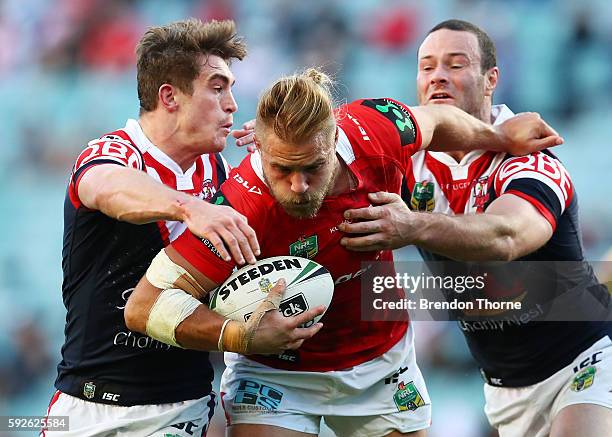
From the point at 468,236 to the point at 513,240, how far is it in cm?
24

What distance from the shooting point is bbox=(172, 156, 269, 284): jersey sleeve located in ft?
11.4

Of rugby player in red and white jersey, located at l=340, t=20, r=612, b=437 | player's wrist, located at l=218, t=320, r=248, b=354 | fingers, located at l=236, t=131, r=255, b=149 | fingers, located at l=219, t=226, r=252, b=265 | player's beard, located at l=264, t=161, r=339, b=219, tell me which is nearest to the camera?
fingers, located at l=219, t=226, r=252, b=265

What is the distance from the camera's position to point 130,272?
3.89 m

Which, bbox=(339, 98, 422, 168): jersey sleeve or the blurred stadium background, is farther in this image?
the blurred stadium background

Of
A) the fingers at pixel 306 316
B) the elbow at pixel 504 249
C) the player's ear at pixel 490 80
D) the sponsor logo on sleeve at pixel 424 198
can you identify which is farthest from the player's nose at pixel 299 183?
the player's ear at pixel 490 80

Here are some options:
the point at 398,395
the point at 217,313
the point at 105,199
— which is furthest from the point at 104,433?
the point at 398,395

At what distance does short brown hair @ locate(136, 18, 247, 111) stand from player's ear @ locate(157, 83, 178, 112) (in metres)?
0.02

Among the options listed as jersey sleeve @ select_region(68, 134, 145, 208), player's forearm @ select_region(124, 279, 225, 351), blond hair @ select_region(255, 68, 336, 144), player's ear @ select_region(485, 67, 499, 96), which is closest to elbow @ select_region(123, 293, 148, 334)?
player's forearm @ select_region(124, 279, 225, 351)

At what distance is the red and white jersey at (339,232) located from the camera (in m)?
3.59

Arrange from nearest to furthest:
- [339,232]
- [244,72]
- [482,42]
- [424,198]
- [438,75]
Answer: [339,232] → [424,198] → [438,75] → [482,42] → [244,72]

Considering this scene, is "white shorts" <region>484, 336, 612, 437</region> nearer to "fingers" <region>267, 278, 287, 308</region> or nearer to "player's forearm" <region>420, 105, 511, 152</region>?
"player's forearm" <region>420, 105, 511, 152</region>

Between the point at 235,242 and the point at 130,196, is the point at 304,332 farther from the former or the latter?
the point at 130,196

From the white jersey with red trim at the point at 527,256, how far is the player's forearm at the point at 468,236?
16.1 inches

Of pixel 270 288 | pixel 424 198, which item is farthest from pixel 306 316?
pixel 424 198
